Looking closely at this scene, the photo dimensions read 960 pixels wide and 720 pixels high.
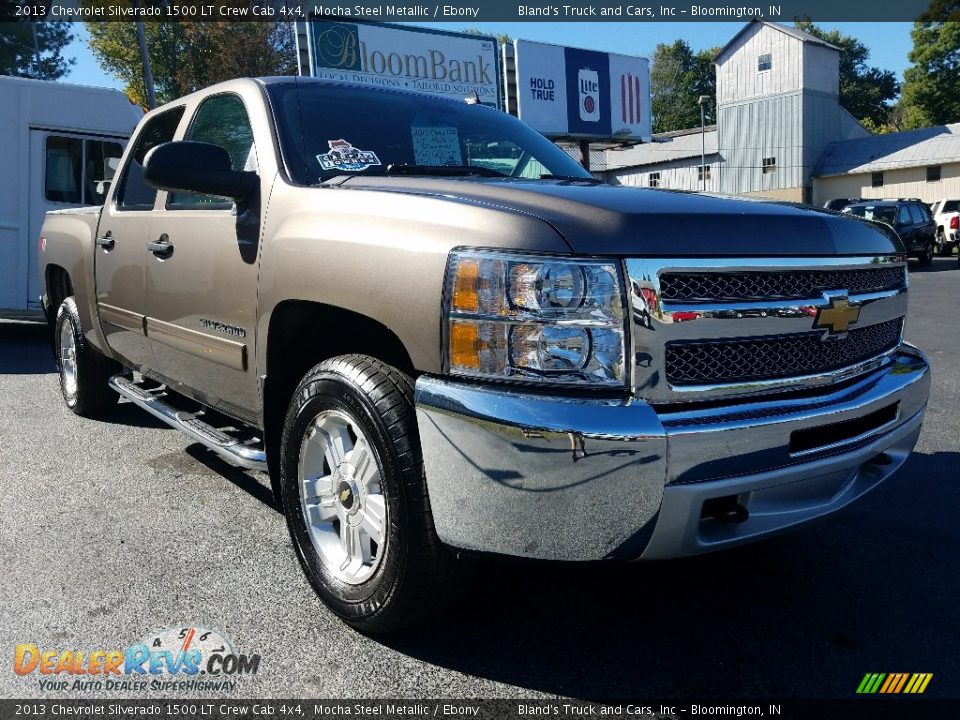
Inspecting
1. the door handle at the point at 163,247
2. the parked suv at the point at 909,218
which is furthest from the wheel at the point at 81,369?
the parked suv at the point at 909,218

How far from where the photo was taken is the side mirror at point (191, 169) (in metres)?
2.81

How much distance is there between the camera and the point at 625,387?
6.75 ft

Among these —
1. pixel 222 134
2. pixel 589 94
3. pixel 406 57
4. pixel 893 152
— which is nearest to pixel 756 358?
pixel 222 134

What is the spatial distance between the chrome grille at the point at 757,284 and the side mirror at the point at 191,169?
162cm

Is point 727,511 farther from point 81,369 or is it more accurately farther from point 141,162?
point 81,369

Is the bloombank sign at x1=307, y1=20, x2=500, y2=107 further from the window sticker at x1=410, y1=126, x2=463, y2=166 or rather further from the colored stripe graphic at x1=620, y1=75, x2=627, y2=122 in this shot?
the window sticker at x1=410, y1=126, x2=463, y2=166

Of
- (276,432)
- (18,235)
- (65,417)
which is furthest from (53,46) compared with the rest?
(276,432)

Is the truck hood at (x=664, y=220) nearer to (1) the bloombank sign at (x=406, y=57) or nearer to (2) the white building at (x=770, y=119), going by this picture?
(1) the bloombank sign at (x=406, y=57)

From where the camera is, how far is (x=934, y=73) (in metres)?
50.3

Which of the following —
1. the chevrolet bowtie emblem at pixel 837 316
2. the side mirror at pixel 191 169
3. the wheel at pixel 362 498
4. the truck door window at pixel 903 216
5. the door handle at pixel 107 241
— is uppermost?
the truck door window at pixel 903 216

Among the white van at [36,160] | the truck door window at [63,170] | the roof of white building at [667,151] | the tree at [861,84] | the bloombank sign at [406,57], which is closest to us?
the white van at [36,160]

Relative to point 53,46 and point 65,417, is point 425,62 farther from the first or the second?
point 53,46

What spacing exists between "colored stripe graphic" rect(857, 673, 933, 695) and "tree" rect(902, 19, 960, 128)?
56.7 metres

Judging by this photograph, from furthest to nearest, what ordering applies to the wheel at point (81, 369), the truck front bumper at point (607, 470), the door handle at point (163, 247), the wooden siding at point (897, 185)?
the wooden siding at point (897, 185) → the wheel at point (81, 369) → the door handle at point (163, 247) → the truck front bumper at point (607, 470)
